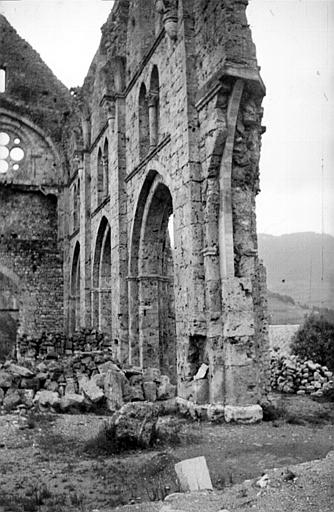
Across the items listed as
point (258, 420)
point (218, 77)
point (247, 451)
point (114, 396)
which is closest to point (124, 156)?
point (218, 77)

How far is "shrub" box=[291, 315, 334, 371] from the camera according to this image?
13.2 metres

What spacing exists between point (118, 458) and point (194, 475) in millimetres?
1694

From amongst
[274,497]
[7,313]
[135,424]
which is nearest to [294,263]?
[7,313]

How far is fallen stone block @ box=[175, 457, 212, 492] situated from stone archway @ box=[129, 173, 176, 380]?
7.61 m

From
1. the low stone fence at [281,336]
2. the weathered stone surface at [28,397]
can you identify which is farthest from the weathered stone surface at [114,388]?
the low stone fence at [281,336]

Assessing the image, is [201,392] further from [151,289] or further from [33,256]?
[33,256]

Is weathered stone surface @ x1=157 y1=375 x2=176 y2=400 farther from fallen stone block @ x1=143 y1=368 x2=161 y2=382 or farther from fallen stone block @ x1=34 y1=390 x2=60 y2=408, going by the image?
fallen stone block @ x1=34 y1=390 x2=60 y2=408

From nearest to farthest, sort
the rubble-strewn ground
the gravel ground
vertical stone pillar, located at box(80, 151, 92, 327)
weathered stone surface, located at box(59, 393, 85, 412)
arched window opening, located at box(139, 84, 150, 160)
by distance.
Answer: the gravel ground, the rubble-strewn ground, weathered stone surface, located at box(59, 393, 85, 412), arched window opening, located at box(139, 84, 150, 160), vertical stone pillar, located at box(80, 151, 92, 327)

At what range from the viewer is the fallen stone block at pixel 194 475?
4406 millimetres

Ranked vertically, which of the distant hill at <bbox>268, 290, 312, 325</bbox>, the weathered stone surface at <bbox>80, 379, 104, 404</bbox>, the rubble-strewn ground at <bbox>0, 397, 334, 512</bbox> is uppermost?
the distant hill at <bbox>268, 290, 312, 325</bbox>

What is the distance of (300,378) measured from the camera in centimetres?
1140

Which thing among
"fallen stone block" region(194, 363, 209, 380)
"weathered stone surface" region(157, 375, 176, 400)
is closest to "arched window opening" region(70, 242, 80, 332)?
"weathered stone surface" region(157, 375, 176, 400)

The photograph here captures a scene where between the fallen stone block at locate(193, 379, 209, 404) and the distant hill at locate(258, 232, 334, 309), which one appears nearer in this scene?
the fallen stone block at locate(193, 379, 209, 404)

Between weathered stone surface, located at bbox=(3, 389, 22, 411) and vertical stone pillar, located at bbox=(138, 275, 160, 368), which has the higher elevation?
vertical stone pillar, located at bbox=(138, 275, 160, 368)
